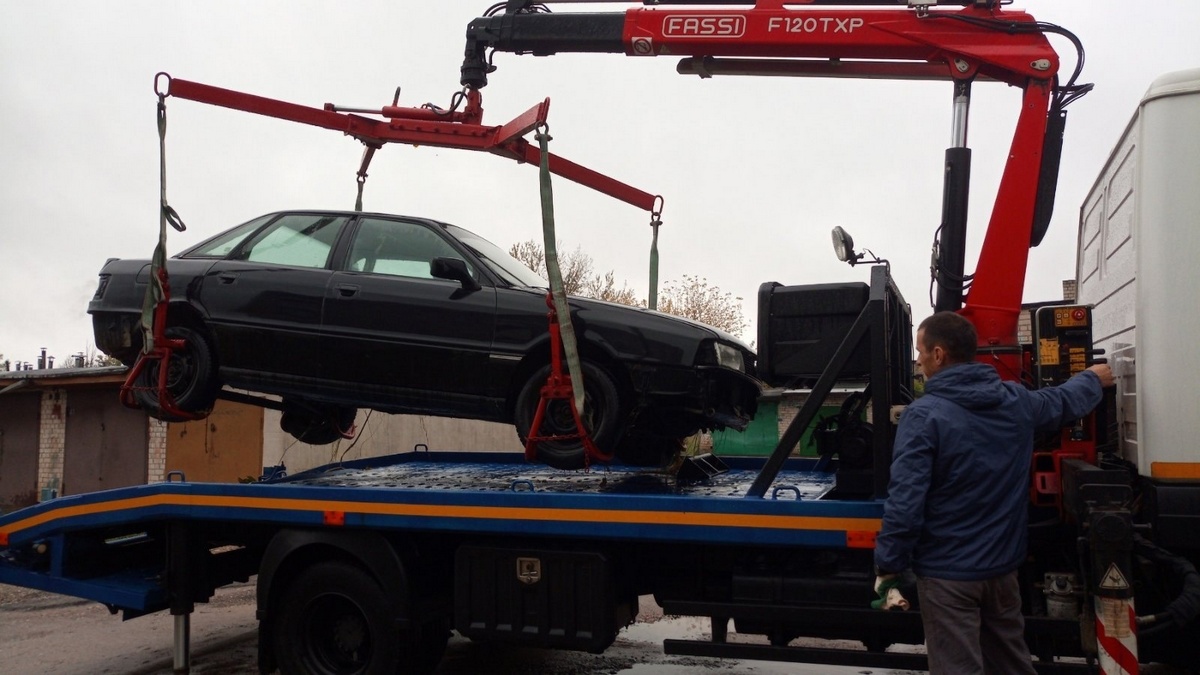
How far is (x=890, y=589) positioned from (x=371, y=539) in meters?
2.74

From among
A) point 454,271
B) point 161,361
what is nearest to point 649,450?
point 454,271

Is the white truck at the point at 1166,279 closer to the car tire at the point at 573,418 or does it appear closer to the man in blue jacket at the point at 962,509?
the man in blue jacket at the point at 962,509

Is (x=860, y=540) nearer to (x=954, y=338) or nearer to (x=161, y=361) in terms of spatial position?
(x=954, y=338)

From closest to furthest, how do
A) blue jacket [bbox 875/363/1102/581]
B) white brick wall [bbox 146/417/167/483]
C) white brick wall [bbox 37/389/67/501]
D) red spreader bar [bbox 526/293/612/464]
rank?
1. blue jacket [bbox 875/363/1102/581]
2. red spreader bar [bbox 526/293/612/464]
3. white brick wall [bbox 146/417/167/483]
4. white brick wall [bbox 37/389/67/501]

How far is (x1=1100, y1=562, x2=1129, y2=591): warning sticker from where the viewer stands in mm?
3412

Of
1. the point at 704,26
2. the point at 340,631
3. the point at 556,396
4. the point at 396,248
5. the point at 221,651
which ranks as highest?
the point at 704,26

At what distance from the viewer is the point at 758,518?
4.11 m

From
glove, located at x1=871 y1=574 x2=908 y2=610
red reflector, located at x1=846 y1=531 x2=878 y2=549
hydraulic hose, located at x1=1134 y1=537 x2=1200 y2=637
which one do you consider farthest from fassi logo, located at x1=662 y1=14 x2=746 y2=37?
hydraulic hose, located at x1=1134 y1=537 x2=1200 y2=637

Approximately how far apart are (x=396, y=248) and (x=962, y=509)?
3.73 metres

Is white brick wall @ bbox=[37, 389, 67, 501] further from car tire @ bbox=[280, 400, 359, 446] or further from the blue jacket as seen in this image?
the blue jacket

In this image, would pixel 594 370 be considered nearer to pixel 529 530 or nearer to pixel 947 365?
pixel 529 530

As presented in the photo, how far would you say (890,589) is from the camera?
131 inches

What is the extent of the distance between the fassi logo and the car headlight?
1.66 metres

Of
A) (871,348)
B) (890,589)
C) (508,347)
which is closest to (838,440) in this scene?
(871,348)
